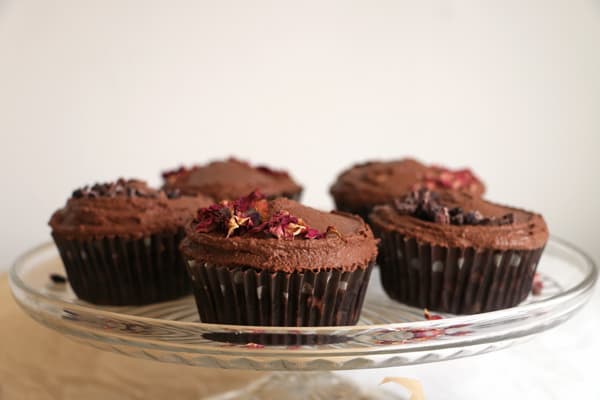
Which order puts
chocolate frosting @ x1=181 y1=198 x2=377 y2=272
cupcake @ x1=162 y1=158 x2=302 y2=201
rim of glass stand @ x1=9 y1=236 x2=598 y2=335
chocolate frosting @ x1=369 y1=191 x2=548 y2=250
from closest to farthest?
1. rim of glass stand @ x1=9 y1=236 x2=598 y2=335
2. chocolate frosting @ x1=181 y1=198 x2=377 y2=272
3. chocolate frosting @ x1=369 y1=191 x2=548 y2=250
4. cupcake @ x1=162 y1=158 x2=302 y2=201

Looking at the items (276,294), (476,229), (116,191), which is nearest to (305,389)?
(276,294)

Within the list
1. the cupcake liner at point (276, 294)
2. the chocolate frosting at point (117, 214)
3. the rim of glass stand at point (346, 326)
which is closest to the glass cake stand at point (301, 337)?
the rim of glass stand at point (346, 326)

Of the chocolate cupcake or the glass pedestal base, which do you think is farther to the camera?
the glass pedestal base

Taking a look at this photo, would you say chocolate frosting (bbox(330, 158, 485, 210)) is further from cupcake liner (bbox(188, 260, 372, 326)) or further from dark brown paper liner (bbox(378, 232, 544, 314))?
cupcake liner (bbox(188, 260, 372, 326))

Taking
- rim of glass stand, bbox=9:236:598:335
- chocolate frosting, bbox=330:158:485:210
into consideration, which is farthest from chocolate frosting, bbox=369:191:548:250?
chocolate frosting, bbox=330:158:485:210

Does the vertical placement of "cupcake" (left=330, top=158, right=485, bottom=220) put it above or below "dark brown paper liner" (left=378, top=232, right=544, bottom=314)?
above

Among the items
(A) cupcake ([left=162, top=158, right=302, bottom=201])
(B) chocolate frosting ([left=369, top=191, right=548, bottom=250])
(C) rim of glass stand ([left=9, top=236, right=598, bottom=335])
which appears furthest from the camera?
(A) cupcake ([left=162, top=158, right=302, bottom=201])
